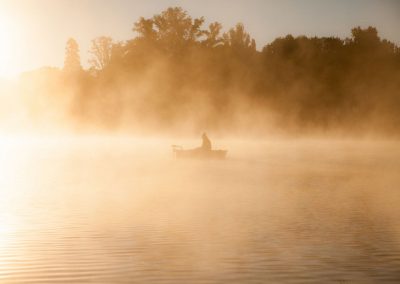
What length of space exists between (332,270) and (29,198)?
16.0 meters

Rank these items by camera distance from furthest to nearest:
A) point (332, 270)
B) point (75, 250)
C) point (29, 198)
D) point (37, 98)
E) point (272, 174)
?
point (37, 98) → point (272, 174) → point (29, 198) → point (75, 250) → point (332, 270)

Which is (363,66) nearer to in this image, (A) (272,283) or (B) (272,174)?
(B) (272,174)

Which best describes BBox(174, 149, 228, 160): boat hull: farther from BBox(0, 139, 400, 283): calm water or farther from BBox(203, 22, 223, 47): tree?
BBox(203, 22, 223, 47): tree

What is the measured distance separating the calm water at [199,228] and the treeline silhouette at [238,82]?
61798 mm

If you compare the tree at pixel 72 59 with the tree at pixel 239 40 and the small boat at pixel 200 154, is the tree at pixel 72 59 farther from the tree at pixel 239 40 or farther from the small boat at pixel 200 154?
the small boat at pixel 200 154

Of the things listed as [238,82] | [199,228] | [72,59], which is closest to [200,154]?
[199,228]

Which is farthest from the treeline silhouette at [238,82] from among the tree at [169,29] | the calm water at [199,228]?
the calm water at [199,228]

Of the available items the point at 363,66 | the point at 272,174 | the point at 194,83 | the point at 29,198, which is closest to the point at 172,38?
the point at 194,83

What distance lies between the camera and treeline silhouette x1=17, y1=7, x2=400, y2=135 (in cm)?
10044

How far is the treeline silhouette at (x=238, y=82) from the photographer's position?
100m

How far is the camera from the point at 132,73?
104750 millimetres

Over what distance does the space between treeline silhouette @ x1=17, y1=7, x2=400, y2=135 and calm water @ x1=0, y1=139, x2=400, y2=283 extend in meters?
61.8

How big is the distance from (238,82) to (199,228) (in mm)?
84446

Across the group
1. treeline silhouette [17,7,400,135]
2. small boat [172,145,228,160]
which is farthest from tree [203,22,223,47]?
small boat [172,145,228,160]
